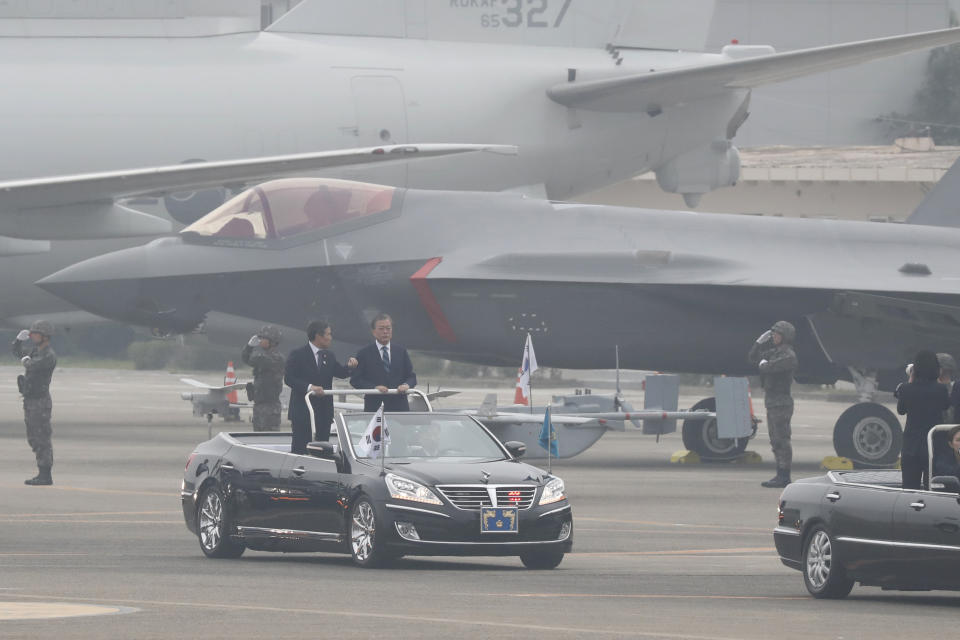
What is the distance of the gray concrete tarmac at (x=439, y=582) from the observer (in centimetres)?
939

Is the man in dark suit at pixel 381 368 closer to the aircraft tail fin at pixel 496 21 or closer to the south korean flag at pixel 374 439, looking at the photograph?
the south korean flag at pixel 374 439

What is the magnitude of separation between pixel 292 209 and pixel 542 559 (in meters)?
12.2

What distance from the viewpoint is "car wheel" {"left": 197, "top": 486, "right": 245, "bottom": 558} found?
529 inches

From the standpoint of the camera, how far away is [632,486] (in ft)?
66.8

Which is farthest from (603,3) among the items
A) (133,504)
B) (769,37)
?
(769,37)

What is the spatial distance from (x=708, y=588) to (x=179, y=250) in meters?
14.4

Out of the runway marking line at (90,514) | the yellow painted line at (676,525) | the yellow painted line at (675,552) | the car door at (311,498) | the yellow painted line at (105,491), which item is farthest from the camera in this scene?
the yellow painted line at (105,491)

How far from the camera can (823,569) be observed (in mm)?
11219

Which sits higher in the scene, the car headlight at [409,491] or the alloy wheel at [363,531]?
the car headlight at [409,491]

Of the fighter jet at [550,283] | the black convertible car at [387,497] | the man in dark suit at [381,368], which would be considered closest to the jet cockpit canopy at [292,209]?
the fighter jet at [550,283]

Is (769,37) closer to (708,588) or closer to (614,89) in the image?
(614,89)

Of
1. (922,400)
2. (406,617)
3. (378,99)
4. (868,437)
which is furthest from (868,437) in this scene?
(406,617)

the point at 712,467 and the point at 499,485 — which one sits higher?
the point at 499,485

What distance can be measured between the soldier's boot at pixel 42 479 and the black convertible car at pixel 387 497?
5.53 metres
